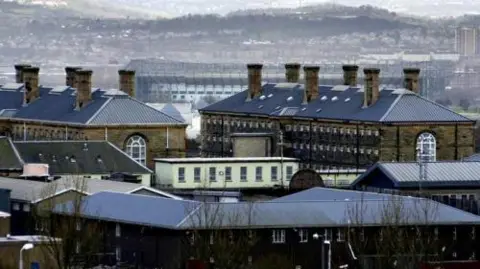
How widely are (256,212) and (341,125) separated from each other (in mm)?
29614

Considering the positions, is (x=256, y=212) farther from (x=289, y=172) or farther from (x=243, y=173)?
→ (x=289, y=172)

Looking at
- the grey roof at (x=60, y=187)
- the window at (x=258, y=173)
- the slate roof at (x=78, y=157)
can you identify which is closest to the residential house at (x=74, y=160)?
the slate roof at (x=78, y=157)

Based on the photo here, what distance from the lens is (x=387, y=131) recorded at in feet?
278

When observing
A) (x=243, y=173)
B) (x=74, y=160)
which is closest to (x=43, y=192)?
(x=74, y=160)

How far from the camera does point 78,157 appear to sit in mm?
76438

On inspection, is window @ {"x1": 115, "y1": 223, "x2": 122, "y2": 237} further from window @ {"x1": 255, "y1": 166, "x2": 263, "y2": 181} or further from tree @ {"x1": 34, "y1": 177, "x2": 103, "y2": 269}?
window @ {"x1": 255, "y1": 166, "x2": 263, "y2": 181}

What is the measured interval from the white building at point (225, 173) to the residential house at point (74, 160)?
852 mm

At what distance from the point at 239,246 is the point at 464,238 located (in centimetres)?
600

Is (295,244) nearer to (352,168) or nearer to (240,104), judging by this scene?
(352,168)

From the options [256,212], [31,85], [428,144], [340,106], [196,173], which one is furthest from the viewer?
[31,85]

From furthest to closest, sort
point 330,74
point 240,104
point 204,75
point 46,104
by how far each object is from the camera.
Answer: point 204,75, point 330,74, point 240,104, point 46,104

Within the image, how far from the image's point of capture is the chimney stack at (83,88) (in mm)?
87000

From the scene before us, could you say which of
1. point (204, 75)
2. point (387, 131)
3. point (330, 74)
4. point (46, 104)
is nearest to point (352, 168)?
point (387, 131)

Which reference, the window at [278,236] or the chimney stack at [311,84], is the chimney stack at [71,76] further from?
the window at [278,236]
